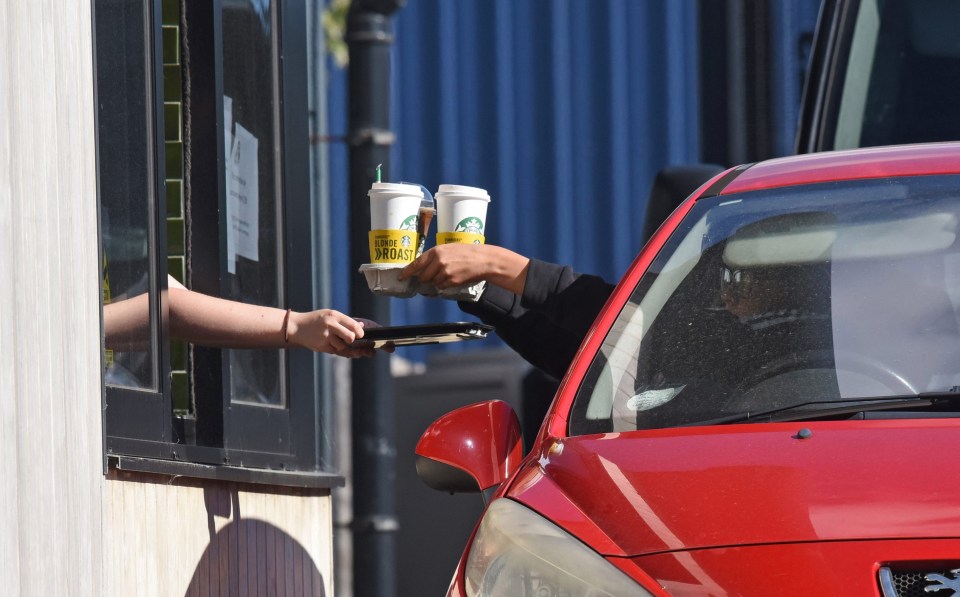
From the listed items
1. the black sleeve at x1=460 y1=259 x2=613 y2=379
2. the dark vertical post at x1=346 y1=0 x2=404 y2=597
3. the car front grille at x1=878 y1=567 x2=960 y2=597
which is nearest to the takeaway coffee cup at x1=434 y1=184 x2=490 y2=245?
the black sleeve at x1=460 y1=259 x2=613 y2=379

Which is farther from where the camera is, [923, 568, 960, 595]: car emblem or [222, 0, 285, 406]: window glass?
[222, 0, 285, 406]: window glass

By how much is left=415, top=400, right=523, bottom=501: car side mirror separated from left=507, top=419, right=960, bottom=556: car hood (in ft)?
1.21

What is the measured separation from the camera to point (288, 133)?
18.6 feet

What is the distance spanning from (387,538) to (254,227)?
2.13 metres

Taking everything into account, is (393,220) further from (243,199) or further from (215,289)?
(243,199)

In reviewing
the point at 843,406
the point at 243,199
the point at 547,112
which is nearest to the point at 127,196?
the point at 243,199

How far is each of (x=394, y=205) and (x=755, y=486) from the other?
179cm

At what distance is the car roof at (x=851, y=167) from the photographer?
11.8 ft

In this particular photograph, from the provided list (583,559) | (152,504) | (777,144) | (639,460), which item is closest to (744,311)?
(639,460)

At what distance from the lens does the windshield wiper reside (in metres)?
2.93

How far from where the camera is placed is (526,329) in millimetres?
4812

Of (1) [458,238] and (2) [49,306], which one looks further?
(1) [458,238]

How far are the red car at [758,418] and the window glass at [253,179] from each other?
1952 millimetres

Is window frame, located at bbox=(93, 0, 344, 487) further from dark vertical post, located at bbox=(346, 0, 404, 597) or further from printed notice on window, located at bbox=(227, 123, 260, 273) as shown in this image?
dark vertical post, located at bbox=(346, 0, 404, 597)
